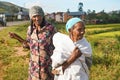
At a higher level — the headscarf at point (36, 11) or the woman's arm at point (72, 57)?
the headscarf at point (36, 11)

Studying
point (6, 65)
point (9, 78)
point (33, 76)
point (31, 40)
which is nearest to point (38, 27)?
point (31, 40)

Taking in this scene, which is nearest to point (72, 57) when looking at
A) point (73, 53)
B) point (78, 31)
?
point (73, 53)

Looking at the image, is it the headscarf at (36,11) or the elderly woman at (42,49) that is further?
the elderly woman at (42,49)

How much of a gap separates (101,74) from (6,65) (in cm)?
384

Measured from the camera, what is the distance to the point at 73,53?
439 cm

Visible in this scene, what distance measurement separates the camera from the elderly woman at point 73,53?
14.4 ft

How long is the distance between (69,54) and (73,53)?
77 mm

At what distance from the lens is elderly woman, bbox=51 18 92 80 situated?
14.4 ft

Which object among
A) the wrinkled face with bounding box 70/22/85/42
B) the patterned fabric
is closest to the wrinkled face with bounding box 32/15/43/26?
the patterned fabric

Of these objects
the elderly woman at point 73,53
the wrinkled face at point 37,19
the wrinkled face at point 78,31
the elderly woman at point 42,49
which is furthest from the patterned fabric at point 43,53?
the wrinkled face at point 78,31

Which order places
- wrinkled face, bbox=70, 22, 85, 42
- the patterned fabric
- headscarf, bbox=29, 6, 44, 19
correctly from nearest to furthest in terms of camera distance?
wrinkled face, bbox=70, 22, 85, 42
headscarf, bbox=29, 6, 44, 19
the patterned fabric

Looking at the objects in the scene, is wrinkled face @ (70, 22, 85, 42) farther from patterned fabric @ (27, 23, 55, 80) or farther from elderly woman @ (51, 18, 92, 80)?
patterned fabric @ (27, 23, 55, 80)

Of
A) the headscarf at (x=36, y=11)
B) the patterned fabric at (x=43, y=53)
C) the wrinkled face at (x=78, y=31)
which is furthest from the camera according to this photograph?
the patterned fabric at (x=43, y=53)

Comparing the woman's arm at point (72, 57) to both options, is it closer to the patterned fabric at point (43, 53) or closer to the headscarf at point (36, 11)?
the patterned fabric at point (43, 53)
